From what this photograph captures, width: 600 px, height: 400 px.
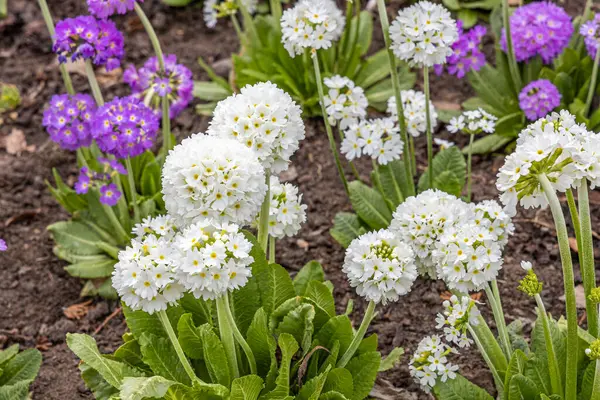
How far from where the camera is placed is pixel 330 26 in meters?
3.60

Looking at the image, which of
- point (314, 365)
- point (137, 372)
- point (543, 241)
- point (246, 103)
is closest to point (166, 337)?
point (137, 372)

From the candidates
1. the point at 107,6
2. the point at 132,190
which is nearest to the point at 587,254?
the point at 132,190

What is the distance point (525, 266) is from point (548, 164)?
1.40 feet

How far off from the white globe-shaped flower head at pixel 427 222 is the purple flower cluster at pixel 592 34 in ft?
5.93

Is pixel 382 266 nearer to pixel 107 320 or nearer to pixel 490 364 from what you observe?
pixel 490 364

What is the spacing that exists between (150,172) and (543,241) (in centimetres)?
208

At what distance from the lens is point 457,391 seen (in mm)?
3084

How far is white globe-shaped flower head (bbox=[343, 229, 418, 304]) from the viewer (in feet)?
8.83

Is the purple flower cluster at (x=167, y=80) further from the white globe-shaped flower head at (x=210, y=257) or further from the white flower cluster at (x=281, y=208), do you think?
the white globe-shaped flower head at (x=210, y=257)

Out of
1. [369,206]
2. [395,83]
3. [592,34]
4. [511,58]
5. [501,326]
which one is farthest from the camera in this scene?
[511,58]

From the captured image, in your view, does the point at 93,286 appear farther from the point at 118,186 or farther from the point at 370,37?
the point at 370,37

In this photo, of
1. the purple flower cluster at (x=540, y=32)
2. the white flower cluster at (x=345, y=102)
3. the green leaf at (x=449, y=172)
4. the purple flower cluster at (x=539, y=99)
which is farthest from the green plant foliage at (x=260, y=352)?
the purple flower cluster at (x=540, y=32)

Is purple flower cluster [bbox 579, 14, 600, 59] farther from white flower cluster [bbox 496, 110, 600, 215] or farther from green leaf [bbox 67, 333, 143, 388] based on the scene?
green leaf [bbox 67, 333, 143, 388]

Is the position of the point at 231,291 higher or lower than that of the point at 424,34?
lower
